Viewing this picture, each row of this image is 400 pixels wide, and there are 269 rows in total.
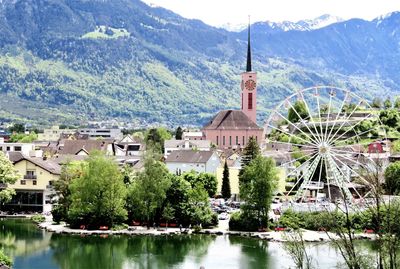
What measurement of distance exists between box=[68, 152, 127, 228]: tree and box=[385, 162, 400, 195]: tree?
19938mm

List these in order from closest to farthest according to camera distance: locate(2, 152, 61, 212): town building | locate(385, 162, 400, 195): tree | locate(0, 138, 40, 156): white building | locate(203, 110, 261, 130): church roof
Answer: locate(385, 162, 400, 195): tree, locate(2, 152, 61, 212): town building, locate(0, 138, 40, 156): white building, locate(203, 110, 261, 130): church roof

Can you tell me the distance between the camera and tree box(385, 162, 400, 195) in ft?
193

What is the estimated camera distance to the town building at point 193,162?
7997 centimetres

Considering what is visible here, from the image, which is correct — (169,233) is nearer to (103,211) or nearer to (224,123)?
(103,211)

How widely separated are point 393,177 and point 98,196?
24.1 meters

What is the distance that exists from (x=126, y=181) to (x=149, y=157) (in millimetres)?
7285

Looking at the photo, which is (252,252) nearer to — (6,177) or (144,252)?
(144,252)

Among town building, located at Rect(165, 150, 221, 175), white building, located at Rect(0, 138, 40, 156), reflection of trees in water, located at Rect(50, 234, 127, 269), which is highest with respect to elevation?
white building, located at Rect(0, 138, 40, 156)

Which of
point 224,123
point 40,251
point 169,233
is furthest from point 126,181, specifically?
point 224,123

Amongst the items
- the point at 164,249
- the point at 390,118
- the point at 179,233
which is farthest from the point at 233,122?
the point at 164,249

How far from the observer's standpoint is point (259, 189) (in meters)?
52.9

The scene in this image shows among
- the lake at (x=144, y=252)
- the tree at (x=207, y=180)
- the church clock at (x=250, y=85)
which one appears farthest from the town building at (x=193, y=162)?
the church clock at (x=250, y=85)

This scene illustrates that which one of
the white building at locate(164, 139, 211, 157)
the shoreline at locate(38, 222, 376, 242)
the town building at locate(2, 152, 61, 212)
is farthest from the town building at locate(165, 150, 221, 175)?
the shoreline at locate(38, 222, 376, 242)

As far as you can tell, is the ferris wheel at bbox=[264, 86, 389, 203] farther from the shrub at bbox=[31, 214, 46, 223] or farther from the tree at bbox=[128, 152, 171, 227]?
the shrub at bbox=[31, 214, 46, 223]
